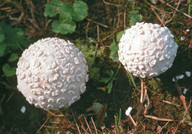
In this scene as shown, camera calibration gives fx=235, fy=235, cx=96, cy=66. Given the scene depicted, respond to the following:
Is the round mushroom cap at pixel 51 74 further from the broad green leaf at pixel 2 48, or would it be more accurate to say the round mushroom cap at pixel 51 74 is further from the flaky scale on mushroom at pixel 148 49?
the flaky scale on mushroom at pixel 148 49

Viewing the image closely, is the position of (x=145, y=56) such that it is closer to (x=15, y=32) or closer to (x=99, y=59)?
(x=99, y=59)

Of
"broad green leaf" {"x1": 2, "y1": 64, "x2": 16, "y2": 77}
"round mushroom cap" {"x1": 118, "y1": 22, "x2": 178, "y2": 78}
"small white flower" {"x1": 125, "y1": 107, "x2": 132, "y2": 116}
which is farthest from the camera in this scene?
"broad green leaf" {"x1": 2, "y1": 64, "x2": 16, "y2": 77}

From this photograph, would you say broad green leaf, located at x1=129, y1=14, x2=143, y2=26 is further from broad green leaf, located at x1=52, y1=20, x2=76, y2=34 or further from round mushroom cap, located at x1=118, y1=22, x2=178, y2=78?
broad green leaf, located at x1=52, y1=20, x2=76, y2=34

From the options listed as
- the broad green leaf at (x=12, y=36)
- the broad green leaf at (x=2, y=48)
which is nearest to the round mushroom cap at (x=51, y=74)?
the broad green leaf at (x=2, y=48)

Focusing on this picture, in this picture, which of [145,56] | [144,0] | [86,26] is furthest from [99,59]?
[144,0]

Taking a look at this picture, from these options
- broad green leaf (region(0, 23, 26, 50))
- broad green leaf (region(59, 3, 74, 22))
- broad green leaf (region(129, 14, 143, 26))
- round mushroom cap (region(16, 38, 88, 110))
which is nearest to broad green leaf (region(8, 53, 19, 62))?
broad green leaf (region(0, 23, 26, 50))
